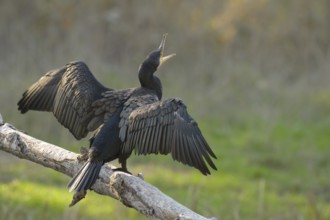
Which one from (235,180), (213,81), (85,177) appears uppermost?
(213,81)

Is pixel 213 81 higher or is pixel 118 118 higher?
pixel 213 81

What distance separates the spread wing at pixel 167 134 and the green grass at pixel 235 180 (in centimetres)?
200

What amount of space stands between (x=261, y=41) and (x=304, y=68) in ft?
3.03

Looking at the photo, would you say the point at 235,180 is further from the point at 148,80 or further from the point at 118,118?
the point at 118,118

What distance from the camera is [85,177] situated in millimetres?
4996

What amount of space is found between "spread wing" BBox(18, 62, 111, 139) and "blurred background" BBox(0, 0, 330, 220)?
208 cm

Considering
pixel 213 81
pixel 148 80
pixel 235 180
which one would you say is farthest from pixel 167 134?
pixel 213 81

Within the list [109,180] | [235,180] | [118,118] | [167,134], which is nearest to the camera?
[109,180]

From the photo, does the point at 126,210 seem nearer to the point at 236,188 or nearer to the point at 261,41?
the point at 236,188

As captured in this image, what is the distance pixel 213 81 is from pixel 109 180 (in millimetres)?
9504

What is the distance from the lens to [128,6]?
628 inches

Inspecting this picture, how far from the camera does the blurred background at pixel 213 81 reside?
32.6ft

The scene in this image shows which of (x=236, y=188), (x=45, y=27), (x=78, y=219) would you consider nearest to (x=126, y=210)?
(x=78, y=219)

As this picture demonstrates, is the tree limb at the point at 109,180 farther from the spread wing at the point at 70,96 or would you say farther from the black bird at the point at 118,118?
the spread wing at the point at 70,96
